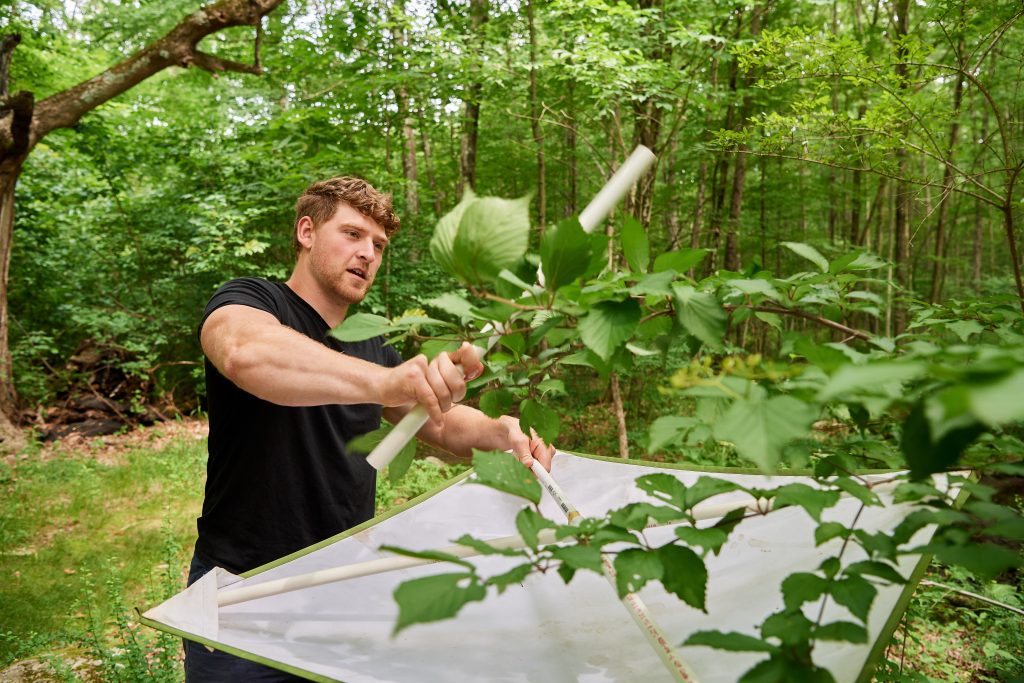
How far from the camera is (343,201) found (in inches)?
83.9

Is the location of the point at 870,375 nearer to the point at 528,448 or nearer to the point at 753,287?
the point at 753,287

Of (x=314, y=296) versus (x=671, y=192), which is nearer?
(x=314, y=296)

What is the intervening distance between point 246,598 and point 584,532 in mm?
A: 795

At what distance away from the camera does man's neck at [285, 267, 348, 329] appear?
7.13ft

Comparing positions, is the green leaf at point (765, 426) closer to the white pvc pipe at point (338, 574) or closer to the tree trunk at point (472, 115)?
the white pvc pipe at point (338, 574)

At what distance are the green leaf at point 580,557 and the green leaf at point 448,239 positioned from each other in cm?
31

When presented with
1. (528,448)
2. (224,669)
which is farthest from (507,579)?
(224,669)

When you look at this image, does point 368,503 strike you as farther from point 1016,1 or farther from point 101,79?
point 101,79

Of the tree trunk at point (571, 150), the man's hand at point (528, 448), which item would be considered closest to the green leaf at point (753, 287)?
the man's hand at point (528, 448)

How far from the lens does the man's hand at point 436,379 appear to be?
36.9 inches

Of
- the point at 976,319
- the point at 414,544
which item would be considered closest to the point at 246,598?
the point at 414,544

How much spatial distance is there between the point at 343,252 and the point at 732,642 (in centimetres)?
179

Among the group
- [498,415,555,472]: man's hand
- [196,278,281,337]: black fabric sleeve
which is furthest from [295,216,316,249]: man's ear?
[498,415,555,472]: man's hand

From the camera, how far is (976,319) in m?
1.13
